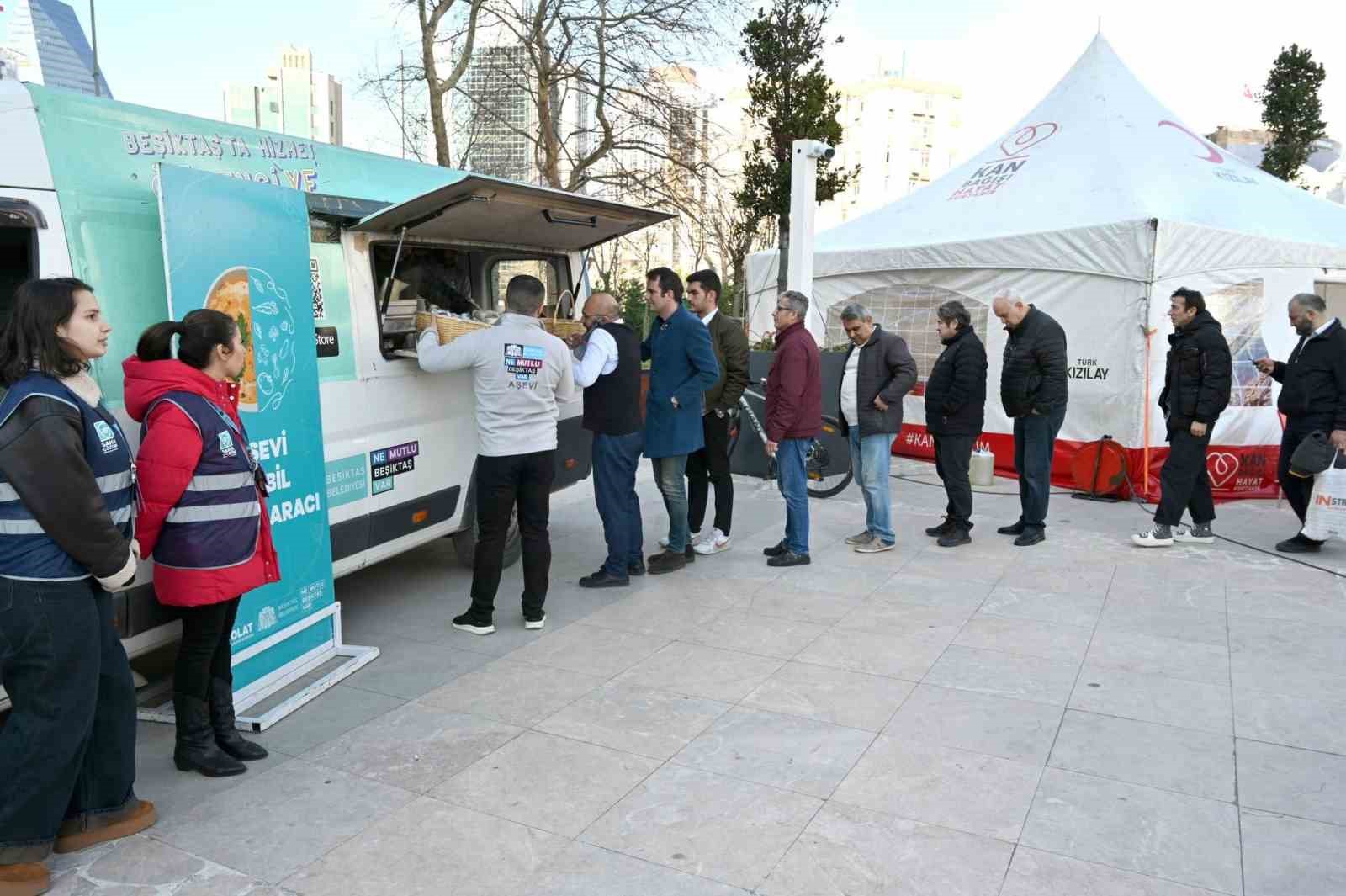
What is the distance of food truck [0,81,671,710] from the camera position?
347cm

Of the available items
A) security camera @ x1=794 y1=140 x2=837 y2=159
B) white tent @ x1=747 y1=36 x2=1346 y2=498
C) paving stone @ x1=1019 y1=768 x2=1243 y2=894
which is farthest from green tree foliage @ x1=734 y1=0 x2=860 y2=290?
paving stone @ x1=1019 y1=768 x2=1243 y2=894

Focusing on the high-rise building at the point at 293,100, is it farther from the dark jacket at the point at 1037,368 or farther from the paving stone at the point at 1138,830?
the paving stone at the point at 1138,830

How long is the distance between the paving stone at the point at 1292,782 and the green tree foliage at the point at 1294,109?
1674cm

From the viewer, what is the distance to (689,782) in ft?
11.6

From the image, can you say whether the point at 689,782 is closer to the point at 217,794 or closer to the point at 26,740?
the point at 217,794

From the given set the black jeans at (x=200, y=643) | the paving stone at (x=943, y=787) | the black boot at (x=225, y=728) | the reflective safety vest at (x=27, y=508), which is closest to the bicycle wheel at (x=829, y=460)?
the paving stone at (x=943, y=787)

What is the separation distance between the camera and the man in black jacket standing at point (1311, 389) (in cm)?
679

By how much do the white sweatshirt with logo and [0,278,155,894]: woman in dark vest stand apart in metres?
2.01

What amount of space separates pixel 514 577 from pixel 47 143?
3.61m

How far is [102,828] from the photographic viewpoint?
10.1ft

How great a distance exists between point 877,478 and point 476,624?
3.09 metres

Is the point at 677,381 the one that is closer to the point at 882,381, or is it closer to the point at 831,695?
the point at 882,381

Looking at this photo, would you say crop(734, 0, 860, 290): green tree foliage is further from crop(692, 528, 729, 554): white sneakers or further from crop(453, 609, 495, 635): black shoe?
crop(453, 609, 495, 635): black shoe

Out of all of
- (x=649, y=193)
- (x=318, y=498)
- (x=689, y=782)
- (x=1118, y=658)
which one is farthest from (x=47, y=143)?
(x=649, y=193)
